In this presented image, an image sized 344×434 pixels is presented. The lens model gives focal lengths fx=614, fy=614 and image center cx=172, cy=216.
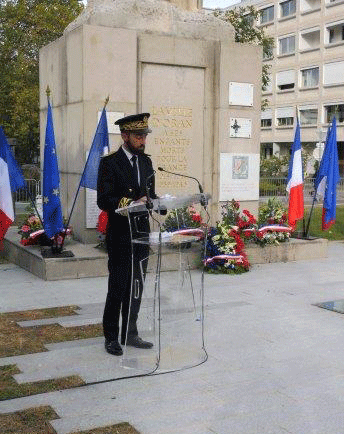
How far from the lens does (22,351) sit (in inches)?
205

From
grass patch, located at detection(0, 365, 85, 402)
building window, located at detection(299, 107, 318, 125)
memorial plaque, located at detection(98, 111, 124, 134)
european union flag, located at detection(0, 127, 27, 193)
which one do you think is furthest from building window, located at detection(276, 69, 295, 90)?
grass patch, located at detection(0, 365, 85, 402)

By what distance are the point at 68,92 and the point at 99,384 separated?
5968mm

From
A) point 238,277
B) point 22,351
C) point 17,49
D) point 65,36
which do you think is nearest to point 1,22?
point 17,49

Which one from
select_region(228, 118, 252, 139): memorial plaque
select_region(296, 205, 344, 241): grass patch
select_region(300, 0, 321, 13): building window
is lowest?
select_region(296, 205, 344, 241): grass patch

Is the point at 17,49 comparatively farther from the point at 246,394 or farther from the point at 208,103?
the point at 246,394

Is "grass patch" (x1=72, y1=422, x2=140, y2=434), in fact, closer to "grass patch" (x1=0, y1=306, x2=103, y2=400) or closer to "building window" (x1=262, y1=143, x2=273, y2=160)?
"grass patch" (x1=0, y1=306, x2=103, y2=400)

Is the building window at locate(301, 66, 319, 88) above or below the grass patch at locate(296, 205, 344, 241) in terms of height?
above

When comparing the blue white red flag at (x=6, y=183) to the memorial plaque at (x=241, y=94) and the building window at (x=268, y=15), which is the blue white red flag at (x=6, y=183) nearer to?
the memorial plaque at (x=241, y=94)

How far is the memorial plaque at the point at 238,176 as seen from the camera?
10.1 metres

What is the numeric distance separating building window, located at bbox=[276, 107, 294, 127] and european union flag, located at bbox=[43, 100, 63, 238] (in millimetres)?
50638

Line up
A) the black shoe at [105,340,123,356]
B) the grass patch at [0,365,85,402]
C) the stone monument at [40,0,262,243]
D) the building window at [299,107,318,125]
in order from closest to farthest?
the grass patch at [0,365,85,402], the black shoe at [105,340,123,356], the stone monument at [40,0,262,243], the building window at [299,107,318,125]

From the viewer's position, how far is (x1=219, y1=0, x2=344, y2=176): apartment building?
5153 centimetres

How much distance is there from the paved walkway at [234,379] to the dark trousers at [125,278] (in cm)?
31

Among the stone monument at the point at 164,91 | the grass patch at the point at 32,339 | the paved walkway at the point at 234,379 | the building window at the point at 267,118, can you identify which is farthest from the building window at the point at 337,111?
the grass patch at the point at 32,339
